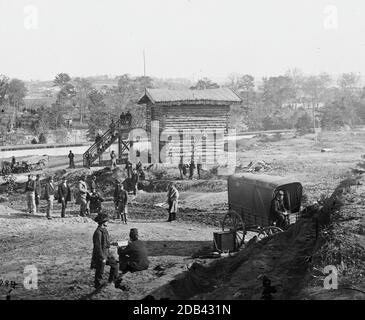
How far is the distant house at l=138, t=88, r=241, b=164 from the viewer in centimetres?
3166

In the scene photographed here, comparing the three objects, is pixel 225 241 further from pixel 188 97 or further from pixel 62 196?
pixel 188 97

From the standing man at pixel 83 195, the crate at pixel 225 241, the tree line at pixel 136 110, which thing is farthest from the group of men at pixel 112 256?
the tree line at pixel 136 110

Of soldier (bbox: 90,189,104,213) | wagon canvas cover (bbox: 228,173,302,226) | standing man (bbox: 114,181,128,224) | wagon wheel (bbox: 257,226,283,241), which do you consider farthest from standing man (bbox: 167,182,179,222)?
wagon wheel (bbox: 257,226,283,241)

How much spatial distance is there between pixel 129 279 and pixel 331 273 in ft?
13.7

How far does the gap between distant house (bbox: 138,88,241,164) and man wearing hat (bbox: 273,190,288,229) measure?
16720mm

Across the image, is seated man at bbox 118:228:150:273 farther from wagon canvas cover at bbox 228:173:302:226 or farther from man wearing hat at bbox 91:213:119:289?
wagon canvas cover at bbox 228:173:302:226

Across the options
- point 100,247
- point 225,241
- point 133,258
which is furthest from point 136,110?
point 100,247

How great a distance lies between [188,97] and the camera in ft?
105

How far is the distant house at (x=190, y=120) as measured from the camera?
104 ft

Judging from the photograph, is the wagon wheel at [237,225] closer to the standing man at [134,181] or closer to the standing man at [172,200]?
the standing man at [172,200]

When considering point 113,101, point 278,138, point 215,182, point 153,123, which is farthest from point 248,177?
point 113,101

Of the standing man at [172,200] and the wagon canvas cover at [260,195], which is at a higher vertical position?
the wagon canvas cover at [260,195]

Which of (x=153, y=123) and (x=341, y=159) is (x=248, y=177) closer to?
(x=153, y=123)
